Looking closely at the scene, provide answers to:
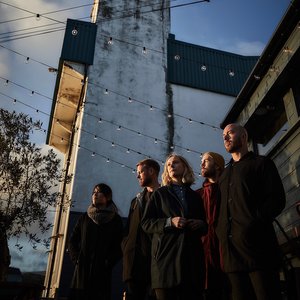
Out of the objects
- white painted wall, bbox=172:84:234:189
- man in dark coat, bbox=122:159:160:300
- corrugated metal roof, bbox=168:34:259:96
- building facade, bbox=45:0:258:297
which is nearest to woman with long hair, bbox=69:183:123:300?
man in dark coat, bbox=122:159:160:300

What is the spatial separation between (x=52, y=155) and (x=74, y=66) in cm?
678

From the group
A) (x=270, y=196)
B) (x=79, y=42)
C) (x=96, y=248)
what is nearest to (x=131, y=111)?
(x=79, y=42)

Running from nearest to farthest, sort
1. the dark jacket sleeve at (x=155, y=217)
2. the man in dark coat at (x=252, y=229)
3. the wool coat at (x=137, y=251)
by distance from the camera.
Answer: the man in dark coat at (x=252, y=229) < the dark jacket sleeve at (x=155, y=217) < the wool coat at (x=137, y=251)

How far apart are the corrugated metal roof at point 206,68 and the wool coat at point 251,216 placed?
1571 centimetres

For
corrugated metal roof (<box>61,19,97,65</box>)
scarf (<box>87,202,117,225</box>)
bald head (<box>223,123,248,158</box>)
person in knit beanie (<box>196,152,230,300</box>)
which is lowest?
person in knit beanie (<box>196,152,230,300</box>)

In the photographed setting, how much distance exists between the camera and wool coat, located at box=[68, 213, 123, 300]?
12.8ft

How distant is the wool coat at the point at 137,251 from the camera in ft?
11.3

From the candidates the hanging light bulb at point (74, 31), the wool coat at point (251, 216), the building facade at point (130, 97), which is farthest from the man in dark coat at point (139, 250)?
the hanging light bulb at point (74, 31)

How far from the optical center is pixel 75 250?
420cm

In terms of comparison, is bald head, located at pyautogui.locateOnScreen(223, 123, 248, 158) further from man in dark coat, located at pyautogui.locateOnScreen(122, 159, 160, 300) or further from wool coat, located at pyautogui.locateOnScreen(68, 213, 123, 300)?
wool coat, located at pyautogui.locateOnScreen(68, 213, 123, 300)

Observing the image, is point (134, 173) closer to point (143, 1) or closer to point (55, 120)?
point (55, 120)

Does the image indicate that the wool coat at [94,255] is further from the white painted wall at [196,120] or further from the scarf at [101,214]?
the white painted wall at [196,120]

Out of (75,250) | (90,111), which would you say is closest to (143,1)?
(90,111)

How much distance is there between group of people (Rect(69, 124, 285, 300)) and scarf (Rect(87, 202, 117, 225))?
38 cm
